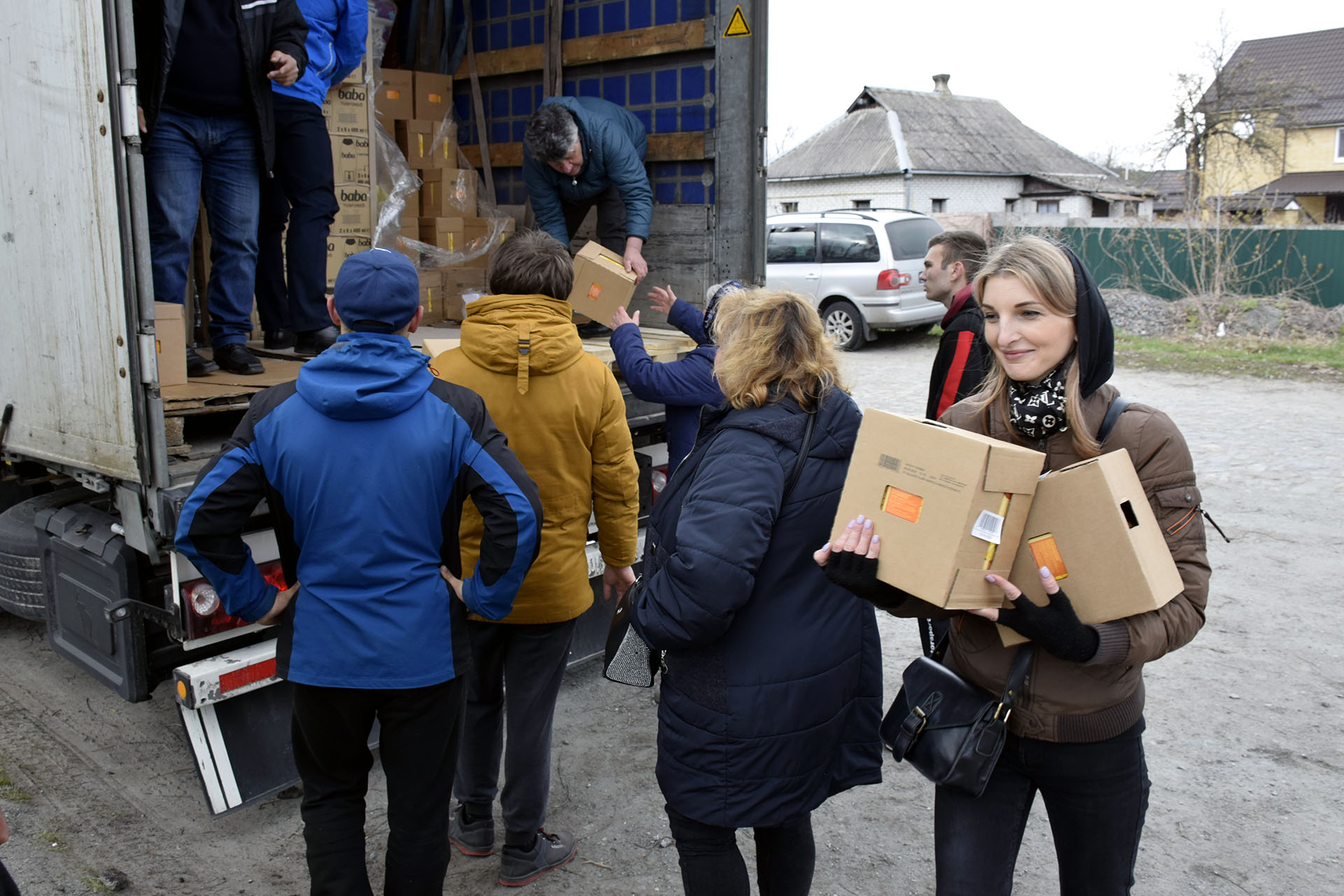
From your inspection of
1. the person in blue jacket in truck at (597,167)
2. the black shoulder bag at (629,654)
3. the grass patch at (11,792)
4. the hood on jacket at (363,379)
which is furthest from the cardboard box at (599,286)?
the grass patch at (11,792)

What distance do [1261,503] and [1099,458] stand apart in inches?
238

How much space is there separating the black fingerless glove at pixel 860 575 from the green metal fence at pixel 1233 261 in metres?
15.1

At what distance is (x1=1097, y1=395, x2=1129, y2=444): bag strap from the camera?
1.87 m

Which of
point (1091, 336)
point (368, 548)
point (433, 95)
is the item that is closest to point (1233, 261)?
point (433, 95)

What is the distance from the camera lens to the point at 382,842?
3174 millimetres

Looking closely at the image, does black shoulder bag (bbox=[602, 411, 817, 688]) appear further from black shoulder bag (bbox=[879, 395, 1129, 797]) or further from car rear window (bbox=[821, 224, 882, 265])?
car rear window (bbox=[821, 224, 882, 265])

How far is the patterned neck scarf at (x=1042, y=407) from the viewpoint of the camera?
6.23ft

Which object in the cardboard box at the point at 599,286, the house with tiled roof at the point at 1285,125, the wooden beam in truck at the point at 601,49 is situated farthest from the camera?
the house with tiled roof at the point at 1285,125

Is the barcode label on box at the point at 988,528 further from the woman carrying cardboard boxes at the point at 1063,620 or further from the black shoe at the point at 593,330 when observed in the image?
the black shoe at the point at 593,330

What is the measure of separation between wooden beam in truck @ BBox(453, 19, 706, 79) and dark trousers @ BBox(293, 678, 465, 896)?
326cm

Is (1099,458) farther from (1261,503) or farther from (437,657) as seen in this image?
(1261,503)

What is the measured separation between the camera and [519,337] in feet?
9.20

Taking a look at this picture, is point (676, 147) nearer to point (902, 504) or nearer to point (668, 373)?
point (668, 373)

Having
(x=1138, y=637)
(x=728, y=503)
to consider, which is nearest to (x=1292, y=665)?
(x=1138, y=637)
